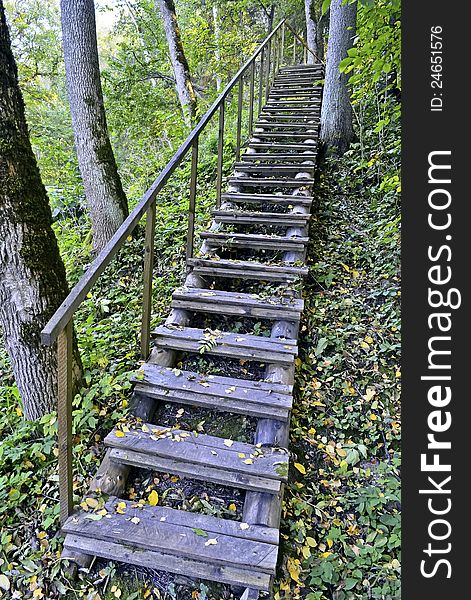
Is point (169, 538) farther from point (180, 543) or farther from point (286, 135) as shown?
point (286, 135)

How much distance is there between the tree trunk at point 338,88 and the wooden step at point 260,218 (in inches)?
84.6

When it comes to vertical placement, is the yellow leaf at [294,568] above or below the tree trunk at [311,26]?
below

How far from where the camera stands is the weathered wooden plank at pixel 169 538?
6.00 ft

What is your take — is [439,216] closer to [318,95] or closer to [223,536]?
[223,536]

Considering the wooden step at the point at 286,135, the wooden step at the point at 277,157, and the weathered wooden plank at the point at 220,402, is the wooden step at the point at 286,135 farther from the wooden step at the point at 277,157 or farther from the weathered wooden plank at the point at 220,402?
the weathered wooden plank at the point at 220,402

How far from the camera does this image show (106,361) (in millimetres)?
2898

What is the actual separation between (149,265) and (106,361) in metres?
0.75

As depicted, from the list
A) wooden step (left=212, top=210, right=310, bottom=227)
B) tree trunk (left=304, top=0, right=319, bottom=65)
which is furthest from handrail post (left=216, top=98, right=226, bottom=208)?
tree trunk (left=304, top=0, right=319, bottom=65)

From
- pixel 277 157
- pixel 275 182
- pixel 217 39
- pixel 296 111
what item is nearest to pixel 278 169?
pixel 277 157

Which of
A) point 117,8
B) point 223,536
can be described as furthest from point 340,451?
point 117,8

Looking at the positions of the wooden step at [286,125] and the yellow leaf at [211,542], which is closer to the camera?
the yellow leaf at [211,542]

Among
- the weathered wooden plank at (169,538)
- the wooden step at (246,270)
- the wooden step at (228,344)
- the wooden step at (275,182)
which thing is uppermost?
the wooden step at (275,182)

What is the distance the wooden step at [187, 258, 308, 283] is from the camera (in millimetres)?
3471

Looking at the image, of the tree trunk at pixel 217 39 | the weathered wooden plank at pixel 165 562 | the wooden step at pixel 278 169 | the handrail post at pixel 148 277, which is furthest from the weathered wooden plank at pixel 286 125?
the weathered wooden plank at pixel 165 562
